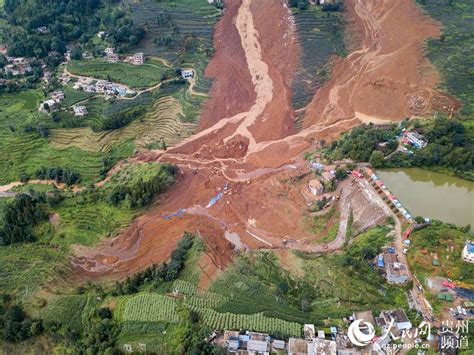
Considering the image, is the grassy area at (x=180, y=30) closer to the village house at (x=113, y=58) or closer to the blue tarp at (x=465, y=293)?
the village house at (x=113, y=58)

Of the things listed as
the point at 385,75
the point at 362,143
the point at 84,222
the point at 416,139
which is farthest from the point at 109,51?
the point at 416,139

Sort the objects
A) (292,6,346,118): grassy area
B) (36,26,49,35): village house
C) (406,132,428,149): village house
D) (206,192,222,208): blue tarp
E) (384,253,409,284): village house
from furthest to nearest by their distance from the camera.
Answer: (36,26,49,35): village house
(292,6,346,118): grassy area
(206,192,222,208): blue tarp
(406,132,428,149): village house
(384,253,409,284): village house

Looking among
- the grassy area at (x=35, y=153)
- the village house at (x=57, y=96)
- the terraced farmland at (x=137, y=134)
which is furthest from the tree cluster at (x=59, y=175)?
the village house at (x=57, y=96)

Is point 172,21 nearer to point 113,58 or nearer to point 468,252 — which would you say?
point 113,58

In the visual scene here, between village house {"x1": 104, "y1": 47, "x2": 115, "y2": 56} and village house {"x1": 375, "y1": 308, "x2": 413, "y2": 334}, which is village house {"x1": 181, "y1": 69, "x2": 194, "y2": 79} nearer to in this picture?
village house {"x1": 104, "y1": 47, "x2": 115, "y2": 56}

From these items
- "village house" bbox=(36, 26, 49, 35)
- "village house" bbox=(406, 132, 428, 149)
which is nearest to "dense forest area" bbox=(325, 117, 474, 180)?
"village house" bbox=(406, 132, 428, 149)
